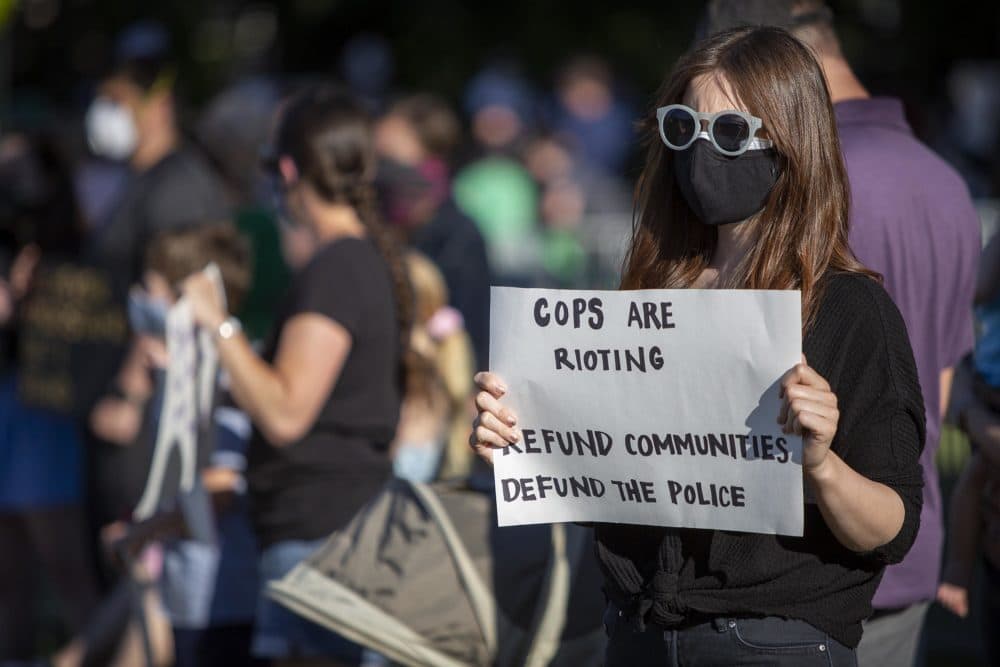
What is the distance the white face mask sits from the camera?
6.25 meters

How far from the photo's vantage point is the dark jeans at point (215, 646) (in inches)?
168

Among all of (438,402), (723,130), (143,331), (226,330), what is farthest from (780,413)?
(438,402)

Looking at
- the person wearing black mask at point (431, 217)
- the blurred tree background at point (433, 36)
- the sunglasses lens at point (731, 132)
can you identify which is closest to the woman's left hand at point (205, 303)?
the sunglasses lens at point (731, 132)

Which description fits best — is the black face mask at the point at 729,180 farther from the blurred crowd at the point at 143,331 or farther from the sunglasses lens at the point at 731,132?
the blurred crowd at the point at 143,331

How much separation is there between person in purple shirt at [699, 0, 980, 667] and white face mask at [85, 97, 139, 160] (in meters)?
3.87

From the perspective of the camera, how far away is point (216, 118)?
6852 millimetres

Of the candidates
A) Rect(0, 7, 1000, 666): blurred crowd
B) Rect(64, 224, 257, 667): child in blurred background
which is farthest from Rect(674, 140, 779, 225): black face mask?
Rect(64, 224, 257, 667): child in blurred background

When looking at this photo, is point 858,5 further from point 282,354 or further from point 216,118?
point 282,354

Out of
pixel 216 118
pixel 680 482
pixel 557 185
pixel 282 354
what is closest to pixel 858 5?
pixel 557 185

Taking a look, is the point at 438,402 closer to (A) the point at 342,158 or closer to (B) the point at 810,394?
(A) the point at 342,158

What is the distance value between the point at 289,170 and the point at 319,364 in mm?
647

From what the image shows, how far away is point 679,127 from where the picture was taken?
8.29ft

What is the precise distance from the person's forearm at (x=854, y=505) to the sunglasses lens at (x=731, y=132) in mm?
561

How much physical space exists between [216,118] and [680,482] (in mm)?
→ 4916
